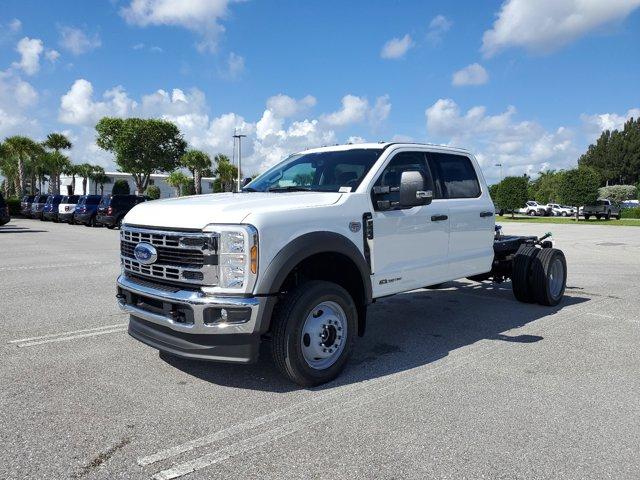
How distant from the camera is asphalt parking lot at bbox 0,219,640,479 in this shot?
304 centimetres

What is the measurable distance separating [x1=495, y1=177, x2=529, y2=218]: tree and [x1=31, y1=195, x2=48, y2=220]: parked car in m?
32.3

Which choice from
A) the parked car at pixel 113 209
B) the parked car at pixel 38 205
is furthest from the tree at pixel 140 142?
the parked car at pixel 113 209

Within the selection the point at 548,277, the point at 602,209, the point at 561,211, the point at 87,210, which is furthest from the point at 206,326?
Answer: the point at 561,211

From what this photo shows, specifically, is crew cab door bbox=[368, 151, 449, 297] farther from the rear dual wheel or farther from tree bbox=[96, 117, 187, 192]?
tree bbox=[96, 117, 187, 192]

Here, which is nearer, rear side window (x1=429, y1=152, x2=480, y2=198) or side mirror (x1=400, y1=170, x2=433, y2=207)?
side mirror (x1=400, y1=170, x2=433, y2=207)

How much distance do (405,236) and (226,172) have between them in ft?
259

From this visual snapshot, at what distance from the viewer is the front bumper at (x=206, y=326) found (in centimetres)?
381

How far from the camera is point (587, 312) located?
7031 millimetres

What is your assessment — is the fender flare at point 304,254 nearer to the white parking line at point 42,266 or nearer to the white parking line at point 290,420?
the white parking line at point 290,420

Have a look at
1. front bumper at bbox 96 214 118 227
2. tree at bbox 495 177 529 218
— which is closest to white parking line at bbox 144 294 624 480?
front bumper at bbox 96 214 118 227

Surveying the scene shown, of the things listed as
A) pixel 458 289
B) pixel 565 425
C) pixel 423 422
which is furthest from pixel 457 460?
pixel 458 289

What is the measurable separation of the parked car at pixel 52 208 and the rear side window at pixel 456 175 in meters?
29.8

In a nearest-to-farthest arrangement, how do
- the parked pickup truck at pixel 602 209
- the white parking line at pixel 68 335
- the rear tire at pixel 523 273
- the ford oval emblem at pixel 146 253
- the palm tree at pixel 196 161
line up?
the ford oval emblem at pixel 146 253, the white parking line at pixel 68 335, the rear tire at pixel 523 273, the parked pickup truck at pixel 602 209, the palm tree at pixel 196 161

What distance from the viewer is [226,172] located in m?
82.0
